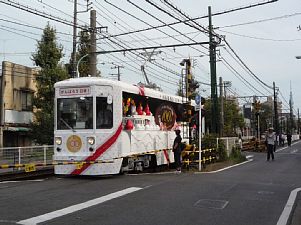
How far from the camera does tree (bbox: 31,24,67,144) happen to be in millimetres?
30812

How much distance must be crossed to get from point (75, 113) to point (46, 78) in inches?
679

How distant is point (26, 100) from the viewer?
3619 cm

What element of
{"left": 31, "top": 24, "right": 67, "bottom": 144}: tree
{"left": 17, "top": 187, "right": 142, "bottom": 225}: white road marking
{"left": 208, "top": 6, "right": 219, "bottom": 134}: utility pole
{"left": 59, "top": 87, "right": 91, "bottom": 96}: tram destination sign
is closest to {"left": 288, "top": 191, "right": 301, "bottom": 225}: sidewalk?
{"left": 17, "top": 187, "right": 142, "bottom": 225}: white road marking

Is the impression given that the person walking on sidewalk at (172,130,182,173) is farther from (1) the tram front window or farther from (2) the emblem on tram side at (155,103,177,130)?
(1) the tram front window

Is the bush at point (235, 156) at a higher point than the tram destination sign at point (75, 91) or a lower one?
lower

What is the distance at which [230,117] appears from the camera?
6400cm

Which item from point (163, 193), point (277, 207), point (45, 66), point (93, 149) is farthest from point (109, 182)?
point (45, 66)

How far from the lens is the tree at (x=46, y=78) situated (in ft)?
101

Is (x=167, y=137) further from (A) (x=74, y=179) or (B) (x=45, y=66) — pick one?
(B) (x=45, y=66)

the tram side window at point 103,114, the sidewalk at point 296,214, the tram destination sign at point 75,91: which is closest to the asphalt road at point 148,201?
the sidewalk at point 296,214

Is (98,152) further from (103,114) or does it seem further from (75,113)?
(75,113)

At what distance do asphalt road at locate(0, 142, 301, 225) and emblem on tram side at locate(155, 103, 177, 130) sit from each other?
439 centimetres

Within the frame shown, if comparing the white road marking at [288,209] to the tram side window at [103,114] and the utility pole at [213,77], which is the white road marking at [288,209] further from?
the utility pole at [213,77]

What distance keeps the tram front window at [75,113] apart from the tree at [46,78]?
53.9 ft
